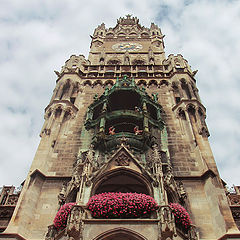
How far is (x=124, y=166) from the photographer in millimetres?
12562

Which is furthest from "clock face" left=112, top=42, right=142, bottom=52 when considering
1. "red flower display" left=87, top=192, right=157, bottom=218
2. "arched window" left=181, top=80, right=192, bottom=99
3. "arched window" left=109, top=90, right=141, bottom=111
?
"red flower display" left=87, top=192, right=157, bottom=218

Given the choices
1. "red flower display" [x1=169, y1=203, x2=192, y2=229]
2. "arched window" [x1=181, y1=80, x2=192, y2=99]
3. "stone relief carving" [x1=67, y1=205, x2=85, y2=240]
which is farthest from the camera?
"arched window" [x1=181, y1=80, x2=192, y2=99]

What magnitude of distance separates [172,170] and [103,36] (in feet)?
76.9

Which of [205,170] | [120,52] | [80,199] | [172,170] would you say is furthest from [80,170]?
[120,52]

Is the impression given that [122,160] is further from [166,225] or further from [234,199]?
[234,199]

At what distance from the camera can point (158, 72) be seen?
22.2 metres

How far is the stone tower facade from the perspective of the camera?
10.1 m

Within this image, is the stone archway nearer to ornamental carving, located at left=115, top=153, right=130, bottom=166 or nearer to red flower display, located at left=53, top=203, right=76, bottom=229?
red flower display, located at left=53, top=203, right=76, bottom=229

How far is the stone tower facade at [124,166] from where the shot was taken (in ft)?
33.2

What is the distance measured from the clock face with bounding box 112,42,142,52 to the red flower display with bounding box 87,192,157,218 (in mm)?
21819

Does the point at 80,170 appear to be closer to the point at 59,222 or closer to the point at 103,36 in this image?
the point at 59,222

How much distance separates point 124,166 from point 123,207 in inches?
105

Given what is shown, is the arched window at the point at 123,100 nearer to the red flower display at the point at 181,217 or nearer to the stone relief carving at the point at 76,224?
the red flower display at the point at 181,217

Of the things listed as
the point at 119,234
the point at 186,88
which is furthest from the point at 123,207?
the point at 186,88
